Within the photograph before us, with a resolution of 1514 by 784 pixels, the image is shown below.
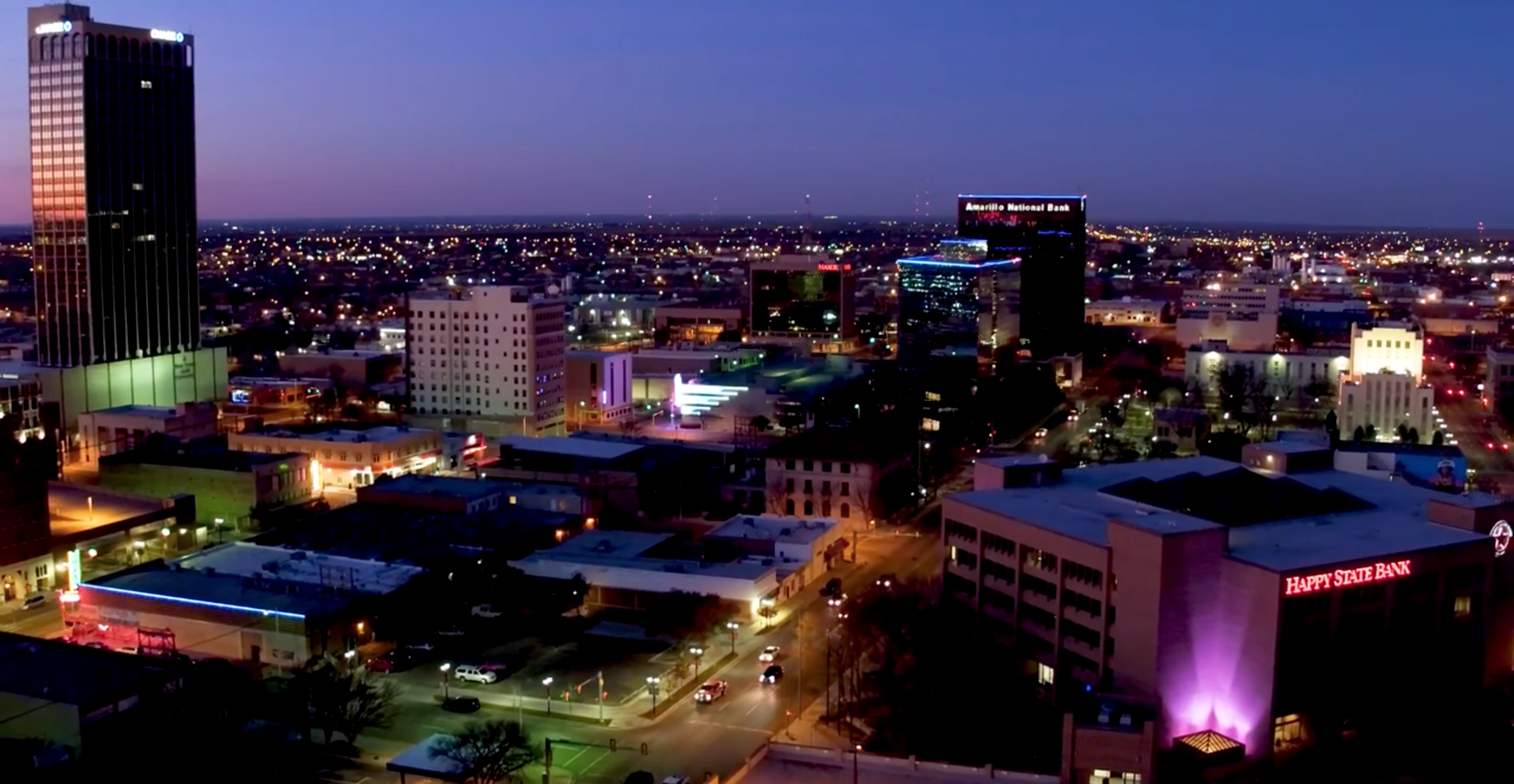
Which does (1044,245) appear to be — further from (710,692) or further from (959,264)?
(710,692)

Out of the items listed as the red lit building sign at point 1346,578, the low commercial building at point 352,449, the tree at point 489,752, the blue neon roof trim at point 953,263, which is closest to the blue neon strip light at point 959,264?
the blue neon roof trim at point 953,263

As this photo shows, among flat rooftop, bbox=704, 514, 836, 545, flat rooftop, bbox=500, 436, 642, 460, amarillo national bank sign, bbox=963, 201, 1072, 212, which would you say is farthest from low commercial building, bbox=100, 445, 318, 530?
amarillo national bank sign, bbox=963, 201, 1072, 212

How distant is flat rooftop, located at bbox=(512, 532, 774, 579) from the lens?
17.6 metres

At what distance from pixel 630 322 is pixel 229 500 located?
3375 cm

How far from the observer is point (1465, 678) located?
1484cm

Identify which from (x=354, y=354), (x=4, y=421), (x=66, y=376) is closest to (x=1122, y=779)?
(x=4, y=421)

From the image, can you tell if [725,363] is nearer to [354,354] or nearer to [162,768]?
[354,354]

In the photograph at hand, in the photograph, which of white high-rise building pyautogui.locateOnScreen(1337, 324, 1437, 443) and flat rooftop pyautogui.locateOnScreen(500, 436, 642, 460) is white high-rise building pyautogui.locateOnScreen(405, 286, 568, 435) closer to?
flat rooftop pyautogui.locateOnScreen(500, 436, 642, 460)

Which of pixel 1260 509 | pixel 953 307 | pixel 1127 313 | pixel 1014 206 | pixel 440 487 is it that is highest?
pixel 1014 206

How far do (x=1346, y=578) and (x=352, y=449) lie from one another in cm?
1768

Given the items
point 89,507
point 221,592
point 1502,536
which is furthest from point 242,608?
point 1502,536

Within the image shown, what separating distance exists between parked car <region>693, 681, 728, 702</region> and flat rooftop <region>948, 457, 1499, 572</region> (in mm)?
3875

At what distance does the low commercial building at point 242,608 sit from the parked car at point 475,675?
1.57m

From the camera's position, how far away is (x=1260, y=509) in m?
16.1
